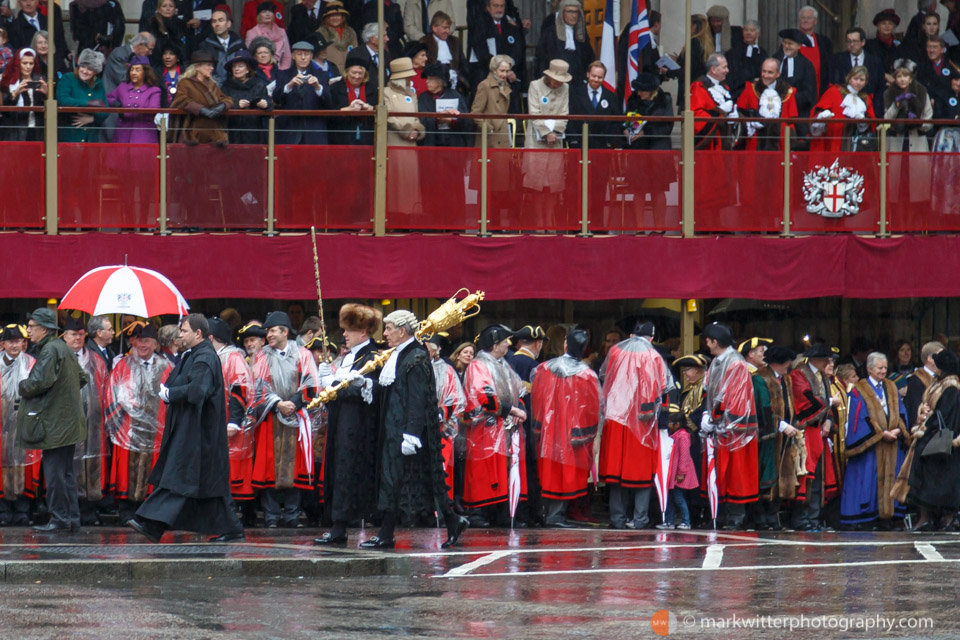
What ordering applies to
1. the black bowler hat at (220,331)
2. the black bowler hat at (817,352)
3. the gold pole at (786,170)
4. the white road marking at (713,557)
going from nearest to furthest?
the white road marking at (713,557) < the black bowler hat at (220,331) < the black bowler hat at (817,352) < the gold pole at (786,170)

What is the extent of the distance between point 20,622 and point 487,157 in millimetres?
10178

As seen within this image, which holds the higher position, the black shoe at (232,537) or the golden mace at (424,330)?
the golden mace at (424,330)

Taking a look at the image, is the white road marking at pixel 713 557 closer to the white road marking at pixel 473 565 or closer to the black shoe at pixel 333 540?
the white road marking at pixel 473 565

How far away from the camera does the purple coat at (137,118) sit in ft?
56.4

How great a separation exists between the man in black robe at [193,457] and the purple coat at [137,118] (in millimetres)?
5577

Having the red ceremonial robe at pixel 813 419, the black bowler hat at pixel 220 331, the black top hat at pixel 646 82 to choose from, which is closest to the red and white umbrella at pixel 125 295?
the black bowler hat at pixel 220 331

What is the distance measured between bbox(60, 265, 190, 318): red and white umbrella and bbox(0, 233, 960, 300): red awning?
2.86m

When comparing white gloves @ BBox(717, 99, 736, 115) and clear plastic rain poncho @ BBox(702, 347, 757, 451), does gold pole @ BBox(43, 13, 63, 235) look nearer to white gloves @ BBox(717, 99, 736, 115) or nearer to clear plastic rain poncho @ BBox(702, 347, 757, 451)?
clear plastic rain poncho @ BBox(702, 347, 757, 451)

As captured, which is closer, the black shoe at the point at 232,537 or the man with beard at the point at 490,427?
the black shoe at the point at 232,537

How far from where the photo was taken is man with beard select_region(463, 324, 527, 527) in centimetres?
1492

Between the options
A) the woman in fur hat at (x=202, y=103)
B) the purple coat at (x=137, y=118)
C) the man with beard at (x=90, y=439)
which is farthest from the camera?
the purple coat at (x=137, y=118)

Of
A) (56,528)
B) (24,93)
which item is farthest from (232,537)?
(24,93)

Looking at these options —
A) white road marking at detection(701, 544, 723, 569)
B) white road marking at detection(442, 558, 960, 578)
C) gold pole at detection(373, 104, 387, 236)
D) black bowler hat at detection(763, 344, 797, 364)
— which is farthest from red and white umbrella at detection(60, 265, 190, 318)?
black bowler hat at detection(763, 344, 797, 364)

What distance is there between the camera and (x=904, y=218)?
737 inches
